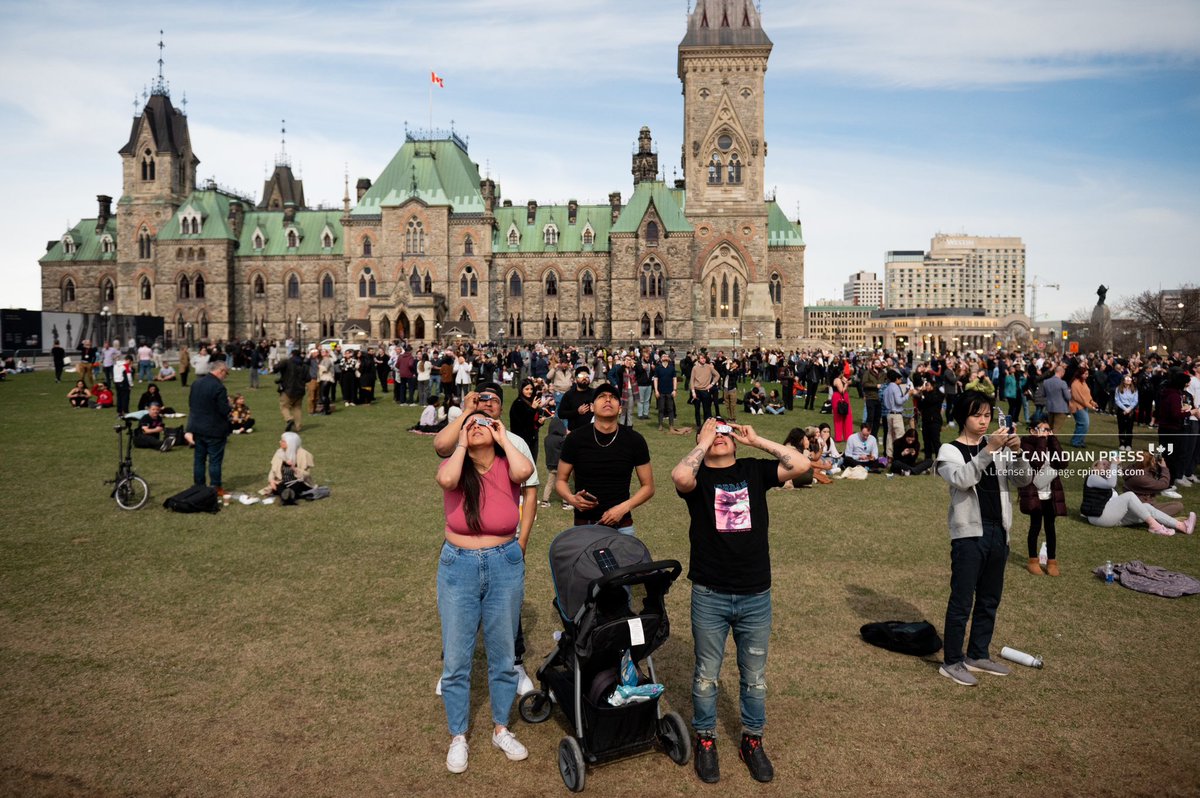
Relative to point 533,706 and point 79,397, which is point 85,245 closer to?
point 79,397

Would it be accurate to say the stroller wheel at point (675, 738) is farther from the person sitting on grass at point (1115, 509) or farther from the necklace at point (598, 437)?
the person sitting on grass at point (1115, 509)

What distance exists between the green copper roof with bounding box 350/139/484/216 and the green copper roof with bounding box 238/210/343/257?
6.66 meters

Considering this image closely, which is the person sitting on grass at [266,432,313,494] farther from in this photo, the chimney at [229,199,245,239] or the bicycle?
the chimney at [229,199,245,239]

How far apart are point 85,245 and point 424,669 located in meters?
81.5

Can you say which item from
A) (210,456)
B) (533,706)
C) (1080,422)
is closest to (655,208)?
(1080,422)

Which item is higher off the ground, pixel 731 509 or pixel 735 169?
pixel 735 169

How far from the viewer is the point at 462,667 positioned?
16.0 ft

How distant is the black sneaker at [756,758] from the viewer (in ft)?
15.6

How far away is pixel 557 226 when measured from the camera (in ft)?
211

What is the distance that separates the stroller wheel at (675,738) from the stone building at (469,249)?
54059 millimetres

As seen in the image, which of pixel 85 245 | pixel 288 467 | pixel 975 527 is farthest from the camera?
pixel 85 245

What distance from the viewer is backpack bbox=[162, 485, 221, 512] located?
11008 mm

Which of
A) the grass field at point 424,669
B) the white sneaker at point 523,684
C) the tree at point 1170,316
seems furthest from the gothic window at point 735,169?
the white sneaker at point 523,684

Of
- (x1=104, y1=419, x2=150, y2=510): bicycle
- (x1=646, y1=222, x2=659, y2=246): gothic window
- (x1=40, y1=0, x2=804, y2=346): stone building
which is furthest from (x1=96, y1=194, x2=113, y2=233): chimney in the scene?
(x1=104, y1=419, x2=150, y2=510): bicycle
